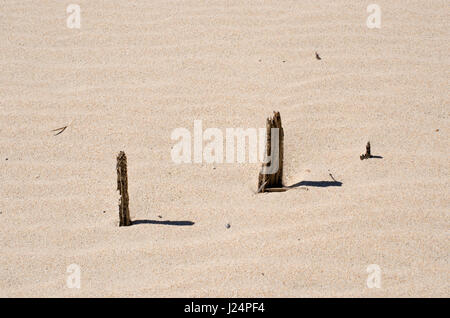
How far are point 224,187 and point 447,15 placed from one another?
3.06 meters

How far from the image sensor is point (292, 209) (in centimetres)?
321

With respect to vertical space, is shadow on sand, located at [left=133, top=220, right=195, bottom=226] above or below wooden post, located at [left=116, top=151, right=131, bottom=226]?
below

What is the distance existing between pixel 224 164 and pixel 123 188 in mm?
843

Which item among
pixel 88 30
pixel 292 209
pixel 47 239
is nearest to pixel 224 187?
pixel 292 209

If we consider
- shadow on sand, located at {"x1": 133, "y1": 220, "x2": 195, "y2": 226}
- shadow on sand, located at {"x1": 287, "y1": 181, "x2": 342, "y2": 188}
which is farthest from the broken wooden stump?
shadow on sand, located at {"x1": 133, "y1": 220, "x2": 195, "y2": 226}

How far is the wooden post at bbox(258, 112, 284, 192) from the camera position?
3250 mm

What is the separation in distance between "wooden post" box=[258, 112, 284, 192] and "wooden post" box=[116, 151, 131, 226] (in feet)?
2.50

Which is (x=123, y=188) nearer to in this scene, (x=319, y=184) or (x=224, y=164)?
(x=224, y=164)

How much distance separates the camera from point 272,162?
3303mm

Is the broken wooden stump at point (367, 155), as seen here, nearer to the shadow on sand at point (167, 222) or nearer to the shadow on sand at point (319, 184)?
the shadow on sand at point (319, 184)

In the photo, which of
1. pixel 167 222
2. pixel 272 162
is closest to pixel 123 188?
pixel 167 222

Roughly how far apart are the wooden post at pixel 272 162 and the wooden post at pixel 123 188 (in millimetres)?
763

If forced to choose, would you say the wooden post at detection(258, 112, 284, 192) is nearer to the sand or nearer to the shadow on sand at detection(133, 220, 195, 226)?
the sand
